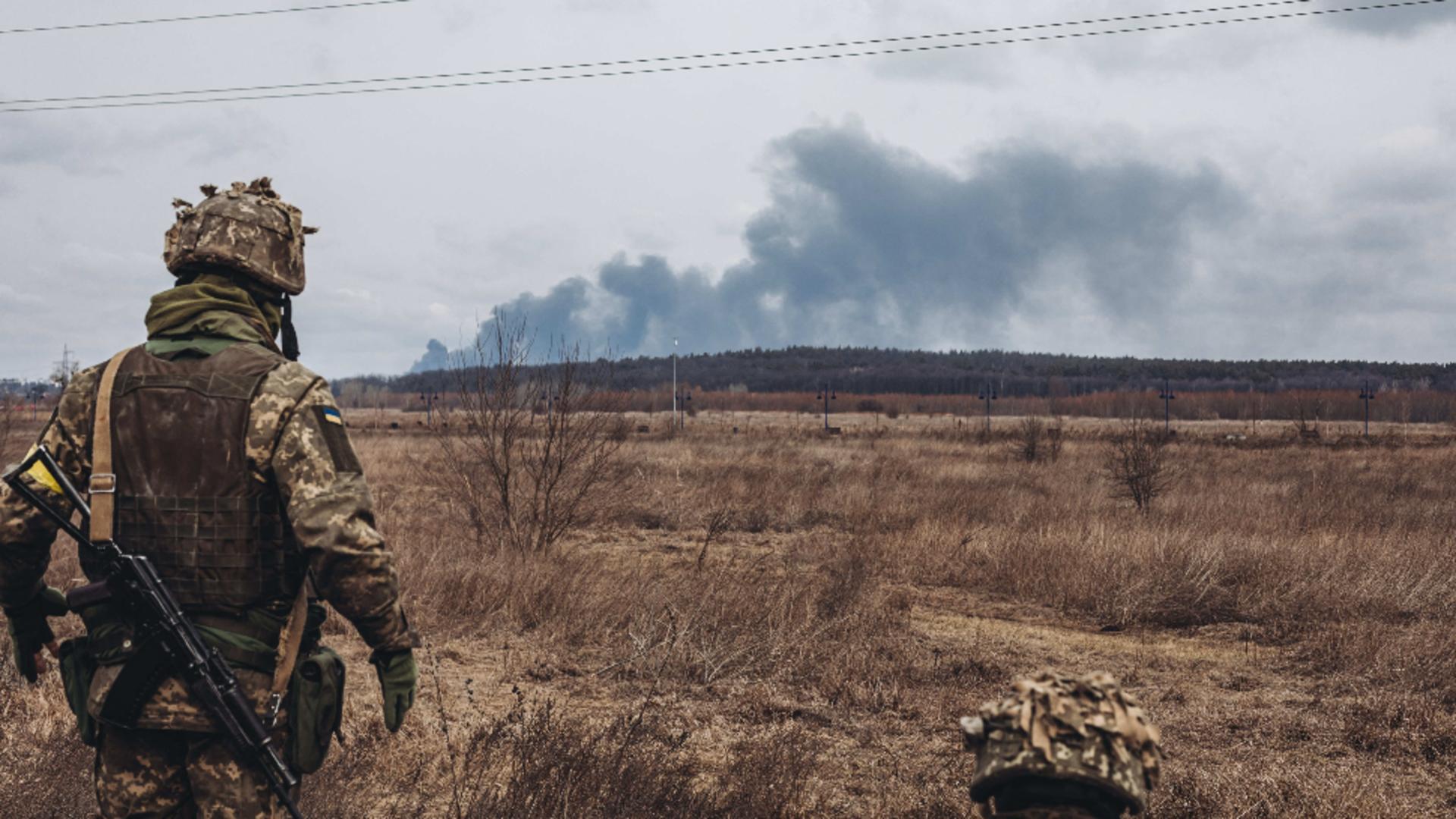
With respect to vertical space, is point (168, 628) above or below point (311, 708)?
above

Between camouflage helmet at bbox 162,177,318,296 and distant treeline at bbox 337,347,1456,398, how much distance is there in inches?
4096

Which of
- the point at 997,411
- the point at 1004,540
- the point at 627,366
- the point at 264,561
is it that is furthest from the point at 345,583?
the point at 627,366

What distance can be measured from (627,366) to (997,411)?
65662mm

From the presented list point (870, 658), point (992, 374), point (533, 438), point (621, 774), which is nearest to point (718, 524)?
point (533, 438)

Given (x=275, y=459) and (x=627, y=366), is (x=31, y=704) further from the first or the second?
(x=627, y=366)

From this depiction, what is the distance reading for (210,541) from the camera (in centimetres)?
255

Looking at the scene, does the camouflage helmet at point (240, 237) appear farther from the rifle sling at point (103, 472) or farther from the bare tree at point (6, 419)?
the bare tree at point (6, 419)

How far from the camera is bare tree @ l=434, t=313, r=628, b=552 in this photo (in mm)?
9852

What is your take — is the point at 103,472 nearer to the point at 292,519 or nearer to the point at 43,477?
the point at 43,477

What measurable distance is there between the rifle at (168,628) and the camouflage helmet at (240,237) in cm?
65

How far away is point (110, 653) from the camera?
2521mm

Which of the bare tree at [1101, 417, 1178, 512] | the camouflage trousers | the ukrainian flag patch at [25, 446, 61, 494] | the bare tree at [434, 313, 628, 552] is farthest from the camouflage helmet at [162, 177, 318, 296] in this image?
the bare tree at [1101, 417, 1178, 512]

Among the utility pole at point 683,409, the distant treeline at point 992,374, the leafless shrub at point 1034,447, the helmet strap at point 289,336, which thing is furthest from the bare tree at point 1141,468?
the distant treeline at point 992,374

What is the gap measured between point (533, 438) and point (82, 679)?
751 cm
